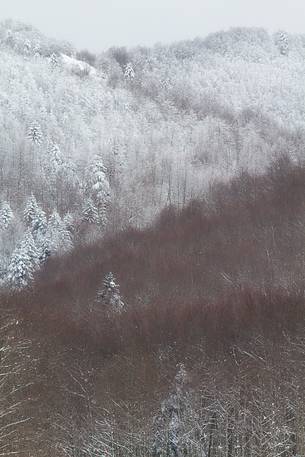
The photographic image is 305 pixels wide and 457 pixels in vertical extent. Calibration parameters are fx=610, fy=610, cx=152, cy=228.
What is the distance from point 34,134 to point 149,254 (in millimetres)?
48954

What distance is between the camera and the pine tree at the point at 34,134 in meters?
96.5

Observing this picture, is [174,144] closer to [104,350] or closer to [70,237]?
[70,237]

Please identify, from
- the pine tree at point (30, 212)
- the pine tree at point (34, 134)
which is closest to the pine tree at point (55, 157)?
the pine tree at point (34, 134)

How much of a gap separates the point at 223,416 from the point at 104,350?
8700mm

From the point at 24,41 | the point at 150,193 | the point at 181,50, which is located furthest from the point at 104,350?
the point at 181,50

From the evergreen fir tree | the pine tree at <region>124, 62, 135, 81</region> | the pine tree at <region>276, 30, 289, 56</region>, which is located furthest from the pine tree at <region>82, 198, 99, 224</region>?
the pine tree at <region>276, 30, 289, 56</region>

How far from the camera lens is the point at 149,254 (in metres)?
55.4

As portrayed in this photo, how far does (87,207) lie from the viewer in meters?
78.4

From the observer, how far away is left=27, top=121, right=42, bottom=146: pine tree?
317 ft

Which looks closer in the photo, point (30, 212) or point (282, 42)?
point (30, 212)

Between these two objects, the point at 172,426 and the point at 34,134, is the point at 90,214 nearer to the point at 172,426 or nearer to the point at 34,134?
the point at 34,134

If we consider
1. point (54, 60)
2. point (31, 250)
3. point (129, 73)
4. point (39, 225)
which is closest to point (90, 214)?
point (39, 225)

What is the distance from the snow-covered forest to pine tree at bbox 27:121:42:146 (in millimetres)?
453

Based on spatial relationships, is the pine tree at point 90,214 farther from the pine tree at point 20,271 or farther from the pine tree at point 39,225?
the pine tree at point 20,271
